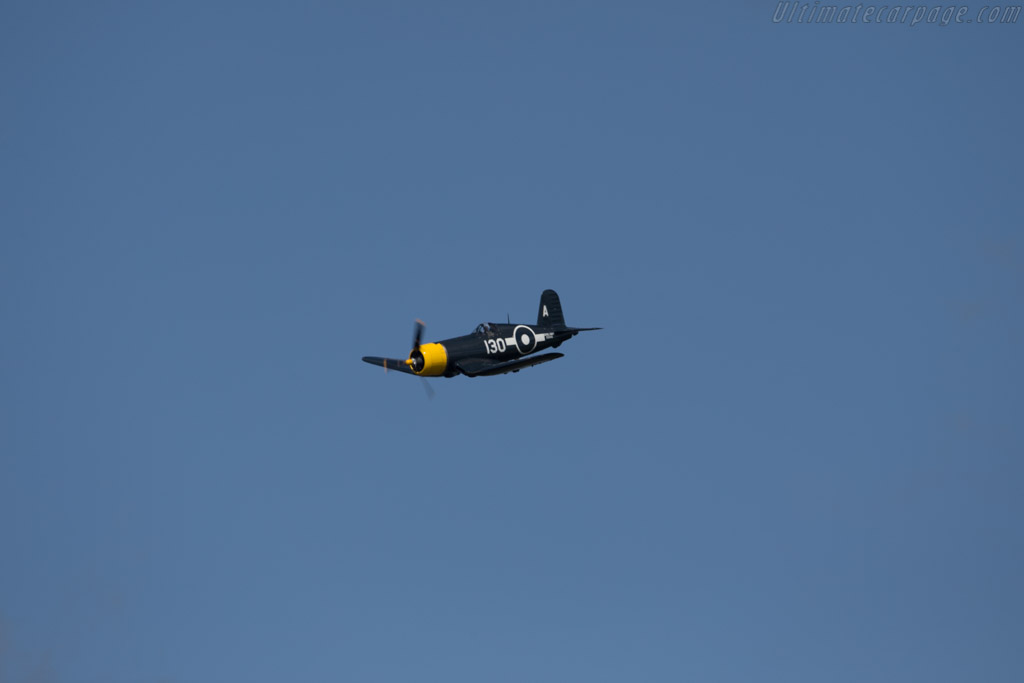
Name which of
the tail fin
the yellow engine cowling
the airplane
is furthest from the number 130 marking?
the tail fin

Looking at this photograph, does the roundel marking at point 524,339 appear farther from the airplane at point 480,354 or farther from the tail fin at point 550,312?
the tail fin at point 550,312

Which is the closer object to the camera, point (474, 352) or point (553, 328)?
point (474, 352)

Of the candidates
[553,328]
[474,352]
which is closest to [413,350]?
[474,352]

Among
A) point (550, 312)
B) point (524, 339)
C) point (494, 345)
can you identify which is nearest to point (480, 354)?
point (494, 345)

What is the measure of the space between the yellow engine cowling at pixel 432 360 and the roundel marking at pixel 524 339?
206 inches

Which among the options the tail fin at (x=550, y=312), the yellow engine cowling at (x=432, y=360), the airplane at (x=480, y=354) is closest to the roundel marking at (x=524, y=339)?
the airplane at (x=480, y=354)

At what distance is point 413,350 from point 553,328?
35.3ft

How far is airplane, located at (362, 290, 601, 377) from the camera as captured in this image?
92125 millimetres

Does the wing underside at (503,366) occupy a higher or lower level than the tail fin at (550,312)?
lower

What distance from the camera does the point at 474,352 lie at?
3684 inches

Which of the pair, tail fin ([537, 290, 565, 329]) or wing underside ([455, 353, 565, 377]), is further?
tail fin ([537, 290, 565, 329])

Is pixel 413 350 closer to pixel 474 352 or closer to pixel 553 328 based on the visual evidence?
pixel 474 352

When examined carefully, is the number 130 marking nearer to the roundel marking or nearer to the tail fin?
the roundel marking

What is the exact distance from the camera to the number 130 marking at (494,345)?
3706 inches
